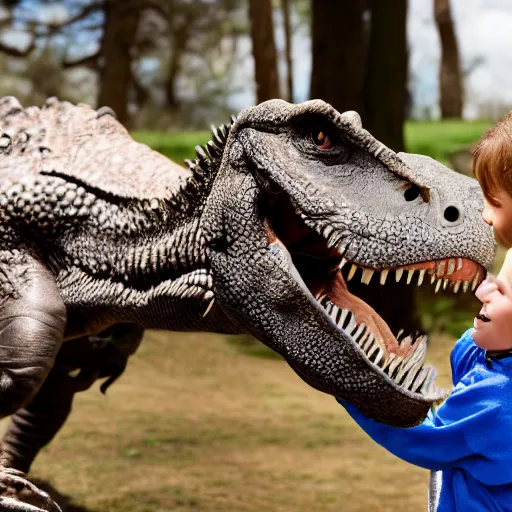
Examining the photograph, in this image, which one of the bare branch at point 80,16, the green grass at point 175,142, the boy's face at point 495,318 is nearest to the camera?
the boy's face at point 495,318

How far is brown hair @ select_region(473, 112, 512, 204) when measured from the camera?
5.64ft

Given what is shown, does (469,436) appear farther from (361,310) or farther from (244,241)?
(244,241)

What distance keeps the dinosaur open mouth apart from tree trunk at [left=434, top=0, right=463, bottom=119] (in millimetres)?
5561

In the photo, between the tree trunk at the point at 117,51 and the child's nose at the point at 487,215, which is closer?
the child's nose at the point at 487,215

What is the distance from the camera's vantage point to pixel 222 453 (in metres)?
4.05

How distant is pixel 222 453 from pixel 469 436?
240cm

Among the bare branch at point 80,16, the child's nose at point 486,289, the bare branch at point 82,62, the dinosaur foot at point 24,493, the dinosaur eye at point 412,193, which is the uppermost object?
the dinosaur eye at point 412,193

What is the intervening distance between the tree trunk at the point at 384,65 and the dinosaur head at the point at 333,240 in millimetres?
3308

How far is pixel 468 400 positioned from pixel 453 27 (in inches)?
246

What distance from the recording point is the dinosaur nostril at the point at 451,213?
2.01m

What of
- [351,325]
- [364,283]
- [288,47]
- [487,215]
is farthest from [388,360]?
[288,47]

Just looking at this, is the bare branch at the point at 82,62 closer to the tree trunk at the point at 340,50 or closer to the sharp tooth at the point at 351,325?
the tree trunk at the point at 340,50

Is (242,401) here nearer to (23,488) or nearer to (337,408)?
(337,408)

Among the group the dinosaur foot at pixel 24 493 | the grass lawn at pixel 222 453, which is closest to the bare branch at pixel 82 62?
the grass lawn at pixel 222 453
